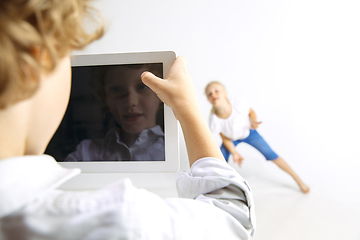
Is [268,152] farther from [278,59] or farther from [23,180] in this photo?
[23,180]

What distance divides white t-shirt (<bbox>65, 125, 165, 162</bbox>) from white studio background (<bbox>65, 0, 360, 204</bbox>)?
1.16 meters

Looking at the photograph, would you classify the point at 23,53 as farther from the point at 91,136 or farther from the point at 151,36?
the point at 151,36

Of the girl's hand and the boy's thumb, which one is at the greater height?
the boy's thumb

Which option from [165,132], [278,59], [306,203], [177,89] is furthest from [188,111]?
[278,59]

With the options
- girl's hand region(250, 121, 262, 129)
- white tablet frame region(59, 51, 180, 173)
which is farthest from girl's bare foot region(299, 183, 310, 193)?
white tablet frame region(59, 51, 180, 173)

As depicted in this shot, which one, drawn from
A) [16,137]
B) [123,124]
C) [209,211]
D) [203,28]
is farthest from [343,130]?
[16,137]

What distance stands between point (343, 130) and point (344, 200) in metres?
0.55

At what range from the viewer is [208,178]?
0.23 m

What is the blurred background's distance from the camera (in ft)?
5.17

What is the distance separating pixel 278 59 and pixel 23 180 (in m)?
1.70

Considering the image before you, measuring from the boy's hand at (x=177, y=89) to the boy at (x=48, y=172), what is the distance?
0.43ft

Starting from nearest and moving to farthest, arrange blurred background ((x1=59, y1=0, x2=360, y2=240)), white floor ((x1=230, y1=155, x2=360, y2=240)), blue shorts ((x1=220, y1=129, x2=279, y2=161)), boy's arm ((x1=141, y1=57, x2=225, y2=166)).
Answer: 1. boy's arm ((x1=141, y1=57, x2=225, y2=166))
2. white floor ((x1=230, y1=155, x2=360, y2=240))
3. blue shorts ((x1=220, y1=129, x2=279, y2=161))
4. blurred background ((x1=59, y1=0, x2=360, y2=240))

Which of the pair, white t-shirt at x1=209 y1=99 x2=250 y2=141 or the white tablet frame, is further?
white t-shirt at x1=209 y1=99 x2=250 y2=141

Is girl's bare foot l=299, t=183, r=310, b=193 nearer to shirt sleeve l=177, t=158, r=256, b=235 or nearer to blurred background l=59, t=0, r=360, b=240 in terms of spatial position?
blurred background l=59, t=0, r=360, b=240
